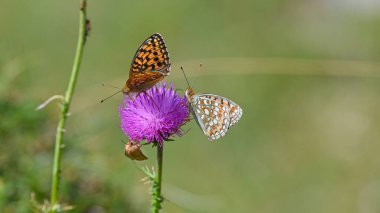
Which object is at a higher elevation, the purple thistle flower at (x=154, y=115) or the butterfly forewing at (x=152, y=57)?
the butterfly forewing at (x=152, y=57)

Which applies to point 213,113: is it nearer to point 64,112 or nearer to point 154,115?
point 154,115

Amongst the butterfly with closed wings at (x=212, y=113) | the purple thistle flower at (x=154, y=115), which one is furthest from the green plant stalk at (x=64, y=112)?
the butterfly with closed wings at (x=212, y=113)

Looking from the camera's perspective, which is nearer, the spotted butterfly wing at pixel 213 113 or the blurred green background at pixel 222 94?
the spotted butterfly wing at pixel 213 113

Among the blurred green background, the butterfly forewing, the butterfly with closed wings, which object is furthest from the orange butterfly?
the blurred green background

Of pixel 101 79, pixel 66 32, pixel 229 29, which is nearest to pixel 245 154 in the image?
pixel 101 79

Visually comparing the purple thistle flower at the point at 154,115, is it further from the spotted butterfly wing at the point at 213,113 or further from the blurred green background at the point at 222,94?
the blurred green background at the point at 222,94

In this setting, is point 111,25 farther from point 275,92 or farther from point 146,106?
point 146,106

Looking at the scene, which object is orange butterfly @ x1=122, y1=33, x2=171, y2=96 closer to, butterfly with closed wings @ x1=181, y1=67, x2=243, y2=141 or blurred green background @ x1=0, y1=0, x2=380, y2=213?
butterfly with closed wings @ x1=181, y1=67, x2=243, y2=141
